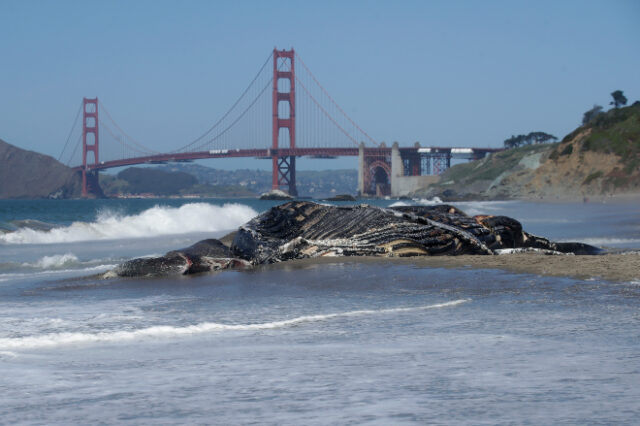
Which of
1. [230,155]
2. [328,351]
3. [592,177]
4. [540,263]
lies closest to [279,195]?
[230,155]

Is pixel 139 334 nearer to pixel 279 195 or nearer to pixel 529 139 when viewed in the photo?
pixel 279 195

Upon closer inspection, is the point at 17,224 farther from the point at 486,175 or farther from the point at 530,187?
the point at 486,175

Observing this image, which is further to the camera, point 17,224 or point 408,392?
point 17,224

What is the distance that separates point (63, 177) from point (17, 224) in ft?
251

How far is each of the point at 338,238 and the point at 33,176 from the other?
99731 millimetres

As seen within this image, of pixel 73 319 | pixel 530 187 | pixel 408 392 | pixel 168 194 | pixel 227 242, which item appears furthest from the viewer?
pixel 168 194

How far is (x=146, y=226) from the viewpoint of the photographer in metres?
18.3

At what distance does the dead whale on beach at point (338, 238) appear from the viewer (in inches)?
249

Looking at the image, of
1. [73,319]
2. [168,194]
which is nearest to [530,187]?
[73,319]

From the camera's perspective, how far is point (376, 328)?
3.31m

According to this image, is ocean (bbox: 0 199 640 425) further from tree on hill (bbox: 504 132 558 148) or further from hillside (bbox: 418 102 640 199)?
tree on hill (bbox: 504 132 558 148)

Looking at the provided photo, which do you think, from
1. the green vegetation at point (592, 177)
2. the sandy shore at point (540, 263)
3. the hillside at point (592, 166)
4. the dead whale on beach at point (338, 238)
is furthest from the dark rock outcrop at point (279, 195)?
the sandy shore at point (540, 263)

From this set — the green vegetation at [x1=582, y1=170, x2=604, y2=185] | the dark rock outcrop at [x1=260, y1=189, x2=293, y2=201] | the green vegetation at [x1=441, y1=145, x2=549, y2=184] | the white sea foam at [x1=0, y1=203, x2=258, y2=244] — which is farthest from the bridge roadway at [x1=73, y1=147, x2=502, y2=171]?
the white sea foam at [x1=0, y1=203, x2=258, y2=244]

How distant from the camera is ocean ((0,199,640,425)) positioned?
6.70 ft
